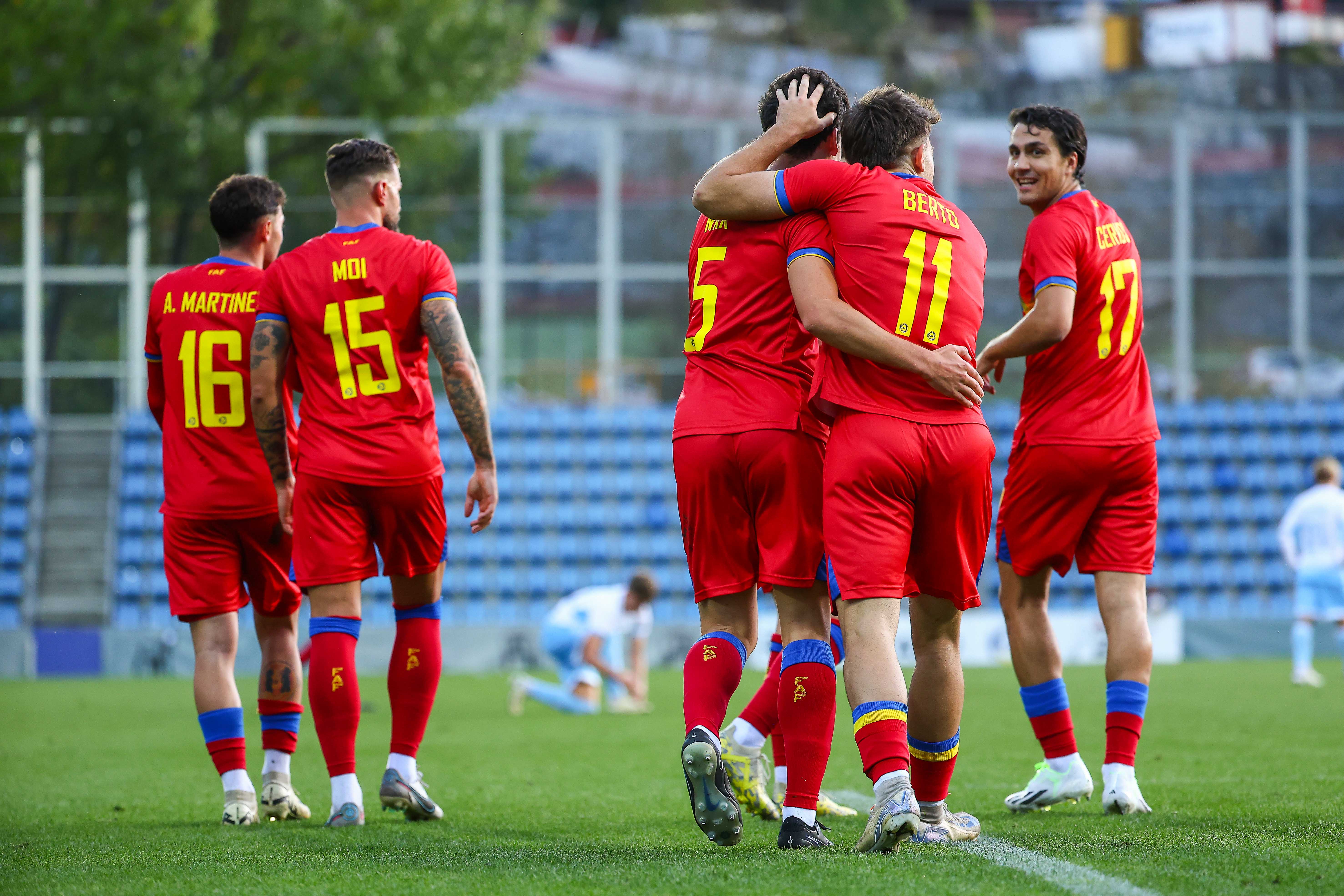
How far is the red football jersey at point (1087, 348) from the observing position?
499 centimetres

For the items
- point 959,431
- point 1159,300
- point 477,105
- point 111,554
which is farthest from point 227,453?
point 477,105

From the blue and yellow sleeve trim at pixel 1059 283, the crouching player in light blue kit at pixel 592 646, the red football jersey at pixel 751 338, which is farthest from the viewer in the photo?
the crouching player in light blue kit at pixel 592 646

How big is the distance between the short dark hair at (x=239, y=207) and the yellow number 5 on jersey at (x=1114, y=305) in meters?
3.12

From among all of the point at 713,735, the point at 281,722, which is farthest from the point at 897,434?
the point at 281,722

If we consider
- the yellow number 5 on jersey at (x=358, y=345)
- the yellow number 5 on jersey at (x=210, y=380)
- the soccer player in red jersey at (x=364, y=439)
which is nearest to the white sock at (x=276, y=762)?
the soccer player in red jersey at (x=364, y=439)

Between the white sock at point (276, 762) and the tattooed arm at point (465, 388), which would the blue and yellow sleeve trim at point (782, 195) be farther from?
the white sock at point (276, 762)

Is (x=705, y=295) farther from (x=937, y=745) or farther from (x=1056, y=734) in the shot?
(x=1056, y=734)

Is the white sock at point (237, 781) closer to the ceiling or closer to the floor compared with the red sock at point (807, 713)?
closer to the floor

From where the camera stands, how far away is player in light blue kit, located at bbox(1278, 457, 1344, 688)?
43.1 feet

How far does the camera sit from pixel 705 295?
14.1 feet

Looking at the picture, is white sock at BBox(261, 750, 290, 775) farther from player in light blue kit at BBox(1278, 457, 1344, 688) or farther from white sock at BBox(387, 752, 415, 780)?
player in light blue kit at BBox(1278, 457, 1344, 688)

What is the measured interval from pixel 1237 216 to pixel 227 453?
20.1 metres

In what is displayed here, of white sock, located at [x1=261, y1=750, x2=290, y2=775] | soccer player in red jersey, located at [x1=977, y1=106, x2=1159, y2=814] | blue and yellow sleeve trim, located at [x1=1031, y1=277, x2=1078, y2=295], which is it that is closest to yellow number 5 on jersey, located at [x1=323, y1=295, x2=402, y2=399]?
white sock, located at [x1=261, y1=750, x2=290, y2=775]

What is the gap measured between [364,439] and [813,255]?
5.90 ft
